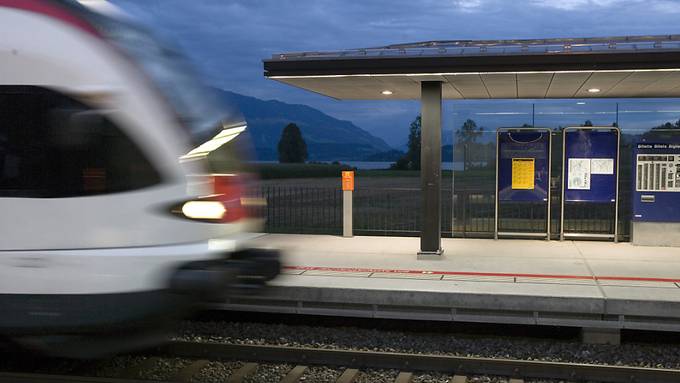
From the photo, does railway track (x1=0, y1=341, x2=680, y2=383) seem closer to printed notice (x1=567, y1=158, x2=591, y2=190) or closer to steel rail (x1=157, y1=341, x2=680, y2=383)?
steel rail (x1=157, y1=341, x2=680, y2=383)

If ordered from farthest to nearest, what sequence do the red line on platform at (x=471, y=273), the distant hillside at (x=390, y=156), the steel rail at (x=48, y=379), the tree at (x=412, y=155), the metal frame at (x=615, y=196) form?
the distant hillside at (x=390, y=156), the tree at (x=412, y=155), the metal frame at (x=615, y=196), the red line on platform at (x=471, y=273), the steel rail at (x=48, y=379)

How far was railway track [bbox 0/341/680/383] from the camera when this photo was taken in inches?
248

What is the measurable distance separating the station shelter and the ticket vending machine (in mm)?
18

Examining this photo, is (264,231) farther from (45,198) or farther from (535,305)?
(45,198)

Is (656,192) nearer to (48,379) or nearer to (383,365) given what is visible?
(383,365)

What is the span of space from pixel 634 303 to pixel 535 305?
1046 millimetres

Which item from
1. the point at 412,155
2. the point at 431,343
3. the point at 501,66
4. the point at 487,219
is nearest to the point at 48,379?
the point at 431,343

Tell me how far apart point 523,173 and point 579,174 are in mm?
1040

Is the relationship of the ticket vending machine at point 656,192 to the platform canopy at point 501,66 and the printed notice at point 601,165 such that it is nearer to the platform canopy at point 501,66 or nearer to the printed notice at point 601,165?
the printed notice at point 601,165

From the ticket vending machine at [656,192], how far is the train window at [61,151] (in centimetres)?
1040

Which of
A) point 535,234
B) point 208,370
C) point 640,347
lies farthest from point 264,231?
point 640,347

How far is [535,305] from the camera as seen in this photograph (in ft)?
24.3

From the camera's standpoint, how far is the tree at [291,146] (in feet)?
254

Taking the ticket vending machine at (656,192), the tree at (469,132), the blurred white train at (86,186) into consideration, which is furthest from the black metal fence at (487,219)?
the blurred white train at (86,186)
